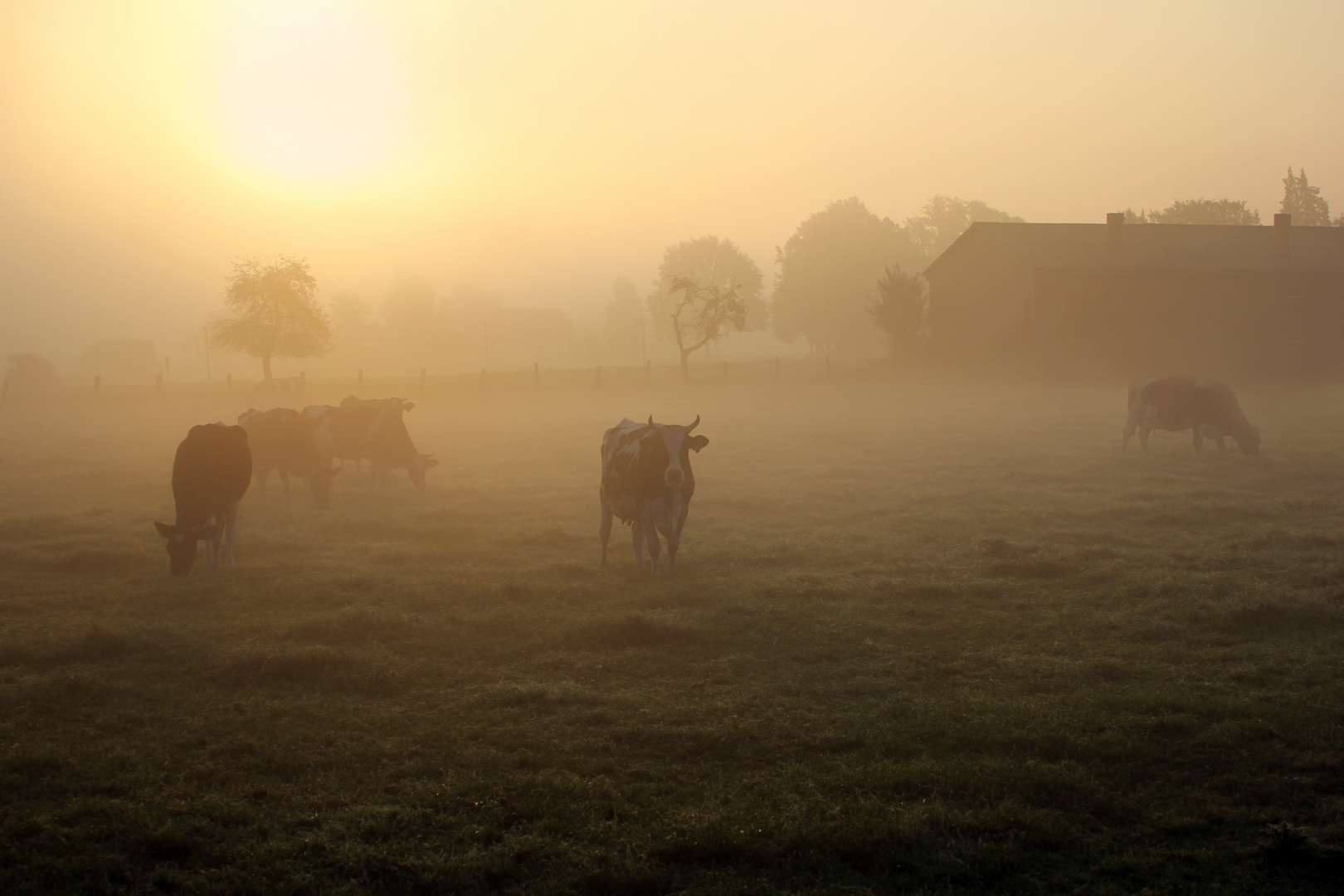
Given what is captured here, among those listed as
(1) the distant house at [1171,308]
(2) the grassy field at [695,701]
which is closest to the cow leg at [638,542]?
(2) the grassy field at [695,701]

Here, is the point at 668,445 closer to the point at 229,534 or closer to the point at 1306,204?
the point at 229,534

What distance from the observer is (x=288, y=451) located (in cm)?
1405

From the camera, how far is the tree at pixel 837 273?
7300 cm

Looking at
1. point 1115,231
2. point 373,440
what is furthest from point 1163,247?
point 373,440

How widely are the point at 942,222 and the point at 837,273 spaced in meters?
24.0

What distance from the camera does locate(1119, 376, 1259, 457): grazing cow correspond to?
16.7m

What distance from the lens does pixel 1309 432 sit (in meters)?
20.2

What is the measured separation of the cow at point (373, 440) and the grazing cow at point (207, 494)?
16.4 ft

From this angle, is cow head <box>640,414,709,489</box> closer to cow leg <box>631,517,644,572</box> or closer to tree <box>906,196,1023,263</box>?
cow leg <box>631,517,644,572</box>

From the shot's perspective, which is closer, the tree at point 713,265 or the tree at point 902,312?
the tree at point 902,312

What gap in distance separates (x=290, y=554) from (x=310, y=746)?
560 cm

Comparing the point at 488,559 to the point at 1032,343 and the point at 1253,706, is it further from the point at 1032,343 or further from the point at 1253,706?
the point at 1032,343

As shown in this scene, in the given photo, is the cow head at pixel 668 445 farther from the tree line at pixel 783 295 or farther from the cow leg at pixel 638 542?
the tree line at pixel 783 295

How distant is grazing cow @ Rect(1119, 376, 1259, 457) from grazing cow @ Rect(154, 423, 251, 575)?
15.7m
